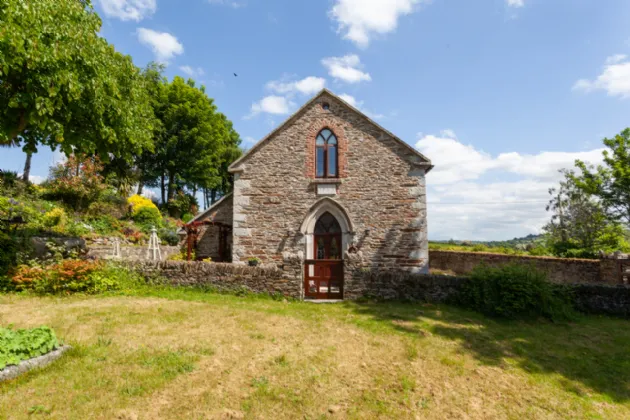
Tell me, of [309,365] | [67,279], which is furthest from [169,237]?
[309,365]

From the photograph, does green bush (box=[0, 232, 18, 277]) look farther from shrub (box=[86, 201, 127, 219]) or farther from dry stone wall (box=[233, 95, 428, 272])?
shrub (box=[86, 201, 127, 219])

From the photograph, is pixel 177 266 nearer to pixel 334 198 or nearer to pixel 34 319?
pixel 34 319

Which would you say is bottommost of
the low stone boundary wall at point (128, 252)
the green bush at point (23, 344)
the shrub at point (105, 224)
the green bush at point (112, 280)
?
the green bush at point (23, 344)

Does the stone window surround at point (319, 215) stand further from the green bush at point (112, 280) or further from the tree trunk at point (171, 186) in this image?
the tree trunk at point (171, 186)

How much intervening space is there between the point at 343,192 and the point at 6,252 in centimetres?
1179

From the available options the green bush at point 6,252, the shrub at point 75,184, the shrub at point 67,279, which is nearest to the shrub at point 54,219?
the shrub at point 75,184

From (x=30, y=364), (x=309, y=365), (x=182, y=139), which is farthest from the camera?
(x=182, y=139)

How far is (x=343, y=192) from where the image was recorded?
1279 centimetres

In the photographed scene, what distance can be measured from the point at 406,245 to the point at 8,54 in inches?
518

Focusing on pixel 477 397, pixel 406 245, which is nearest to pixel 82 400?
pixel 477 397

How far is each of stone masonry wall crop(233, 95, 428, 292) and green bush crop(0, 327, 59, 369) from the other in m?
7.98

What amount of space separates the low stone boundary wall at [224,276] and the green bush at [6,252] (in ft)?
11.6

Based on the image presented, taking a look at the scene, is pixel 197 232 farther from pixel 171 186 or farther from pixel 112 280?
pixel 171 186

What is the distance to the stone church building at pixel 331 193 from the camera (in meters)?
12.4
